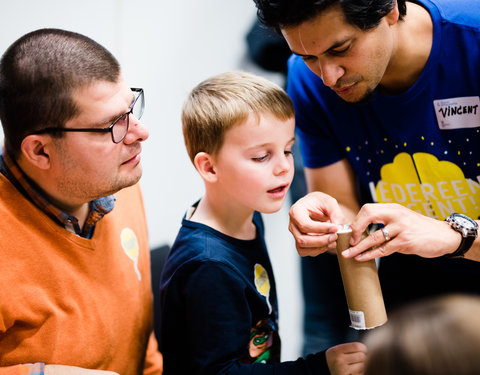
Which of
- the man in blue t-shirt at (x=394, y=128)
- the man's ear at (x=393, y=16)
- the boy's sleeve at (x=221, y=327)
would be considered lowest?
the boy's sleeve at (x=221, y=327)

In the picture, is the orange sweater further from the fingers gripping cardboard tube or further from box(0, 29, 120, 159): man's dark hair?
the fingers gripping cardboard tube

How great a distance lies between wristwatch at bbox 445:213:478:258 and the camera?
4.37 ft

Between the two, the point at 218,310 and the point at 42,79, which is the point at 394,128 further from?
the point at 42,79

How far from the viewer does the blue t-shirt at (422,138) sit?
146 centimetres

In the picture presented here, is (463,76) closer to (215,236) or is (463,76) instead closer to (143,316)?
(215,236)

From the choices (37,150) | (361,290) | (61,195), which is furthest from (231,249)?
(37,150)

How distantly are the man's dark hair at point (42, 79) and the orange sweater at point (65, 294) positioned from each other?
19 cm

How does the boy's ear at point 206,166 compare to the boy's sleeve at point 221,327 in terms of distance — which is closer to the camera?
the boy's sleeve at point 221,327

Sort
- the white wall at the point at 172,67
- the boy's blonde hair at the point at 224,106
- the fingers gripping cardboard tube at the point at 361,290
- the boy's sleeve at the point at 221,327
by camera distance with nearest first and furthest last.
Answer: the fingers gripping cardboard tube at the point at 361,290 → the boy's sleeve at the point at 221,327 → the boy's blonde hair at the point at 224,106 → the white wall at the point at 172,67

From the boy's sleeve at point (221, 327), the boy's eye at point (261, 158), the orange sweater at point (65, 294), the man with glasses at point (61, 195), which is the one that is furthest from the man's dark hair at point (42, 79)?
the boy's sleeve at point (221, 327)

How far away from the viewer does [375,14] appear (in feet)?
4.38

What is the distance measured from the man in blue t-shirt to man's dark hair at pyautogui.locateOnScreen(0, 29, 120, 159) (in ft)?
1.80

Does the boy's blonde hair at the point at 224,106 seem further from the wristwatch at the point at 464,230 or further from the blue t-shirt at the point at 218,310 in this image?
the wristwatch at the point at 464,230

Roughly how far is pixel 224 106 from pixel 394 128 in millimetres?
582
